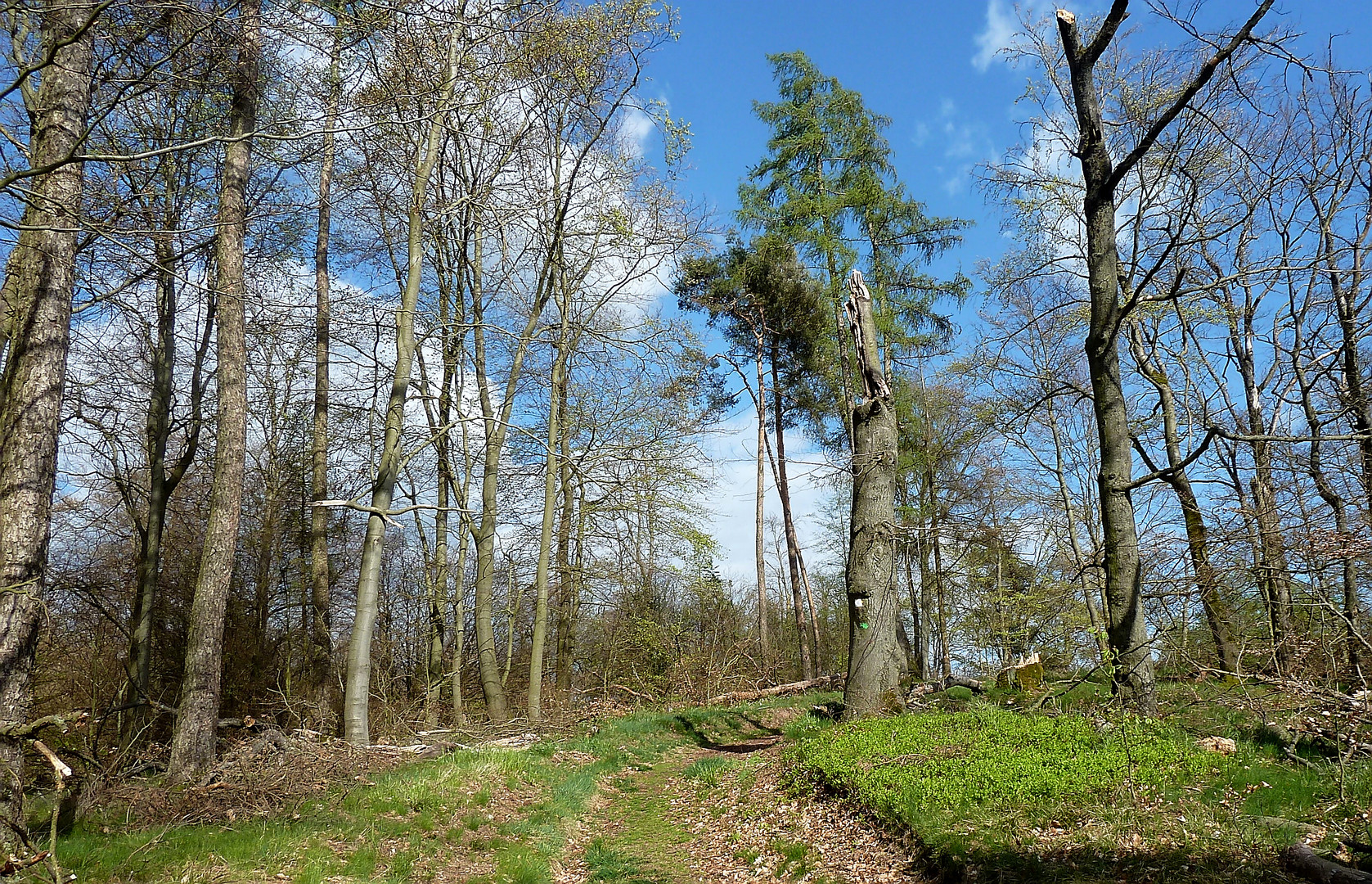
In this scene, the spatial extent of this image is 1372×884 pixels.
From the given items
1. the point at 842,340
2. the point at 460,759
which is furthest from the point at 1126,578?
the point at 842,340

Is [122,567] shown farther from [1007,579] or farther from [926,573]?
[1007,579]

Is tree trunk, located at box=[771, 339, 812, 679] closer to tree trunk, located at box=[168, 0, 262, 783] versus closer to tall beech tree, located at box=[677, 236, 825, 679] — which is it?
tall beech tree, located at box=[677, 236, 825, 679]

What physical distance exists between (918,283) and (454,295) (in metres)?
12.2

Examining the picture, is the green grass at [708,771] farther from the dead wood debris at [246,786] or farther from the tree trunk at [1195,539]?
the tree trunk at [1195,539]

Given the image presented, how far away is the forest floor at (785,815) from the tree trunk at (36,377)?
5.09 ft

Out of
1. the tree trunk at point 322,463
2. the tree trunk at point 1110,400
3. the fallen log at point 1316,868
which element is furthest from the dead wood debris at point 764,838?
the tree trunk at point 322,463

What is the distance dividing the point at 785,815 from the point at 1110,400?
5231mm

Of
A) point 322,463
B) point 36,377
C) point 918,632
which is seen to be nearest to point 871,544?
point 36,377

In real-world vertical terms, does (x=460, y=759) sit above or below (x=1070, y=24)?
below

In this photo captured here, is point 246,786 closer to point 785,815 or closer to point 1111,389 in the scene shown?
point 785,815

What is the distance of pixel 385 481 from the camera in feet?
32.3

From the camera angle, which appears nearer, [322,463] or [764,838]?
[764,838]

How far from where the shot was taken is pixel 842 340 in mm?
16391

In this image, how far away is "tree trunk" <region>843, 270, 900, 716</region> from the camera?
34.1 ft
